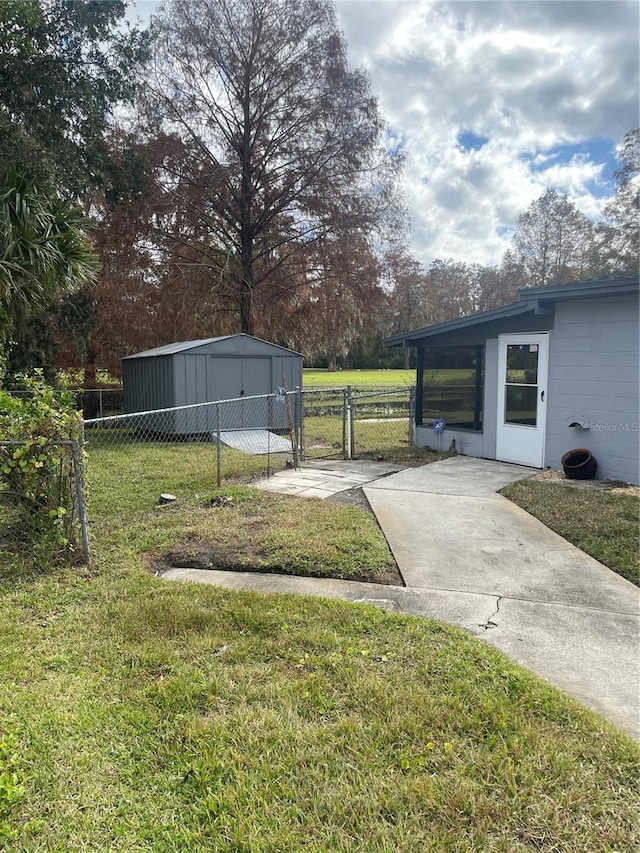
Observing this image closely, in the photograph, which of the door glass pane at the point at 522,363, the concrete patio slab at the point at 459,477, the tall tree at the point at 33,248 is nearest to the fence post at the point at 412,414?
the concrete patio slab at the point at 459,477

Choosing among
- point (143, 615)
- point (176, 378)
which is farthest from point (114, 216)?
point (143, 615)

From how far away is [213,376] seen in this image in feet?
42.8

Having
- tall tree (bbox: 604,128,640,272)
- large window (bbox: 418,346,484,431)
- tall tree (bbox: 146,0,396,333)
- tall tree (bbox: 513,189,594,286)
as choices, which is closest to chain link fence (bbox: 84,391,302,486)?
large window (bbox: 418,346,484,431)

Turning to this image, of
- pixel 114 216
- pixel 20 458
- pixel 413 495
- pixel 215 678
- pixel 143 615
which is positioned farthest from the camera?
pixel 114 216

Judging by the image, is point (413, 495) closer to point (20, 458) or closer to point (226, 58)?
point (20, 458)

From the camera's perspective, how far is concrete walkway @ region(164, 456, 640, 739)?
274 centimetres

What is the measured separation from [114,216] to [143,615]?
16186mm

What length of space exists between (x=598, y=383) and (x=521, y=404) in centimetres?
133

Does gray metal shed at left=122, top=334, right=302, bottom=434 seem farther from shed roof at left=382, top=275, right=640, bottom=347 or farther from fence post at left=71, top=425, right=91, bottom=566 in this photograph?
fence post at left=71, top=425, right=91, bottom=566

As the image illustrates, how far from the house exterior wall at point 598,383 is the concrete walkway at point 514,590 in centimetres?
225

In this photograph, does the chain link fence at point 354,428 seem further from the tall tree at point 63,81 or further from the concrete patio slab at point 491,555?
the tall tree at point 63,81

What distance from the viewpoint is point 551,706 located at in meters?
2.37

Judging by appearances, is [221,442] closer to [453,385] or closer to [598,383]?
[453,385]

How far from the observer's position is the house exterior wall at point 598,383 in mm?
6930
